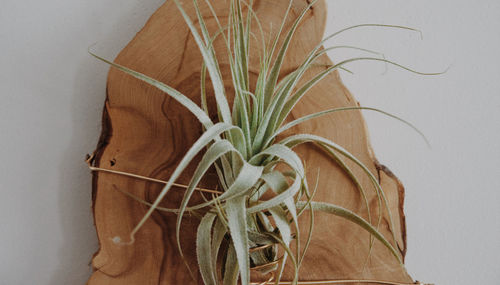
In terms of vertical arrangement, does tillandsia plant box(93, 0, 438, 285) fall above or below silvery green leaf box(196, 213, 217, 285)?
above

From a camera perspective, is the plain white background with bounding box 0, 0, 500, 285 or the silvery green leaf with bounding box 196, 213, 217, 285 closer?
the silvery green leaf with bounding box 196, 213, 217, 285

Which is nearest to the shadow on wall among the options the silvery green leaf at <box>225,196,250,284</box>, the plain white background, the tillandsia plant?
the plain white background

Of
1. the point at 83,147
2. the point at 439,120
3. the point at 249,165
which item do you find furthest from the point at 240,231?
the point at 439,120

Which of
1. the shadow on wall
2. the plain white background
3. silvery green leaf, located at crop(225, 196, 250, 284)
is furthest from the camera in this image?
the plain white background

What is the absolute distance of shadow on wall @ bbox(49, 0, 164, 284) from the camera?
0.86 m

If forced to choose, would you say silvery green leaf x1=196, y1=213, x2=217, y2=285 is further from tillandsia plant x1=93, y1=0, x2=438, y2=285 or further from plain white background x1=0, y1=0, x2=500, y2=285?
plain white background x1=0, y1=0, x2=500, y2=285

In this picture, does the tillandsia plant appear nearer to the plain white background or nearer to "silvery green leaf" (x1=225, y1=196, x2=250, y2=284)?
"silvery green leaf" (x1=225, y1=196, x2=250, y2=284)

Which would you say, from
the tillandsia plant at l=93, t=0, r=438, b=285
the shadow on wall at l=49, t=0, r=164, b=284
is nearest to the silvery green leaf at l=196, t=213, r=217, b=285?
the tillandsia plant at l=93, t=0, r=438, b=285

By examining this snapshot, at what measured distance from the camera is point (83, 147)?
2.84 feet

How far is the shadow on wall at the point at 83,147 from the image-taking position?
86 centimetres

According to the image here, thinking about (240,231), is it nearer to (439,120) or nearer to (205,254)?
(205,254)

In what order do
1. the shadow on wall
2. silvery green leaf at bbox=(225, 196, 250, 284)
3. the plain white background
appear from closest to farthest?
silvery green leaf at bbox=(225, 196, 250, 284) < the shadow on wall < the plain white background

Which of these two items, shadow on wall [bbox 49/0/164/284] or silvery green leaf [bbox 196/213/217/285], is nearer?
silvery green leaf [bbox 196/213/217/285]

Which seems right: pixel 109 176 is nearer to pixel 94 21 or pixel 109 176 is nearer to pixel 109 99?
pixel 109 99
